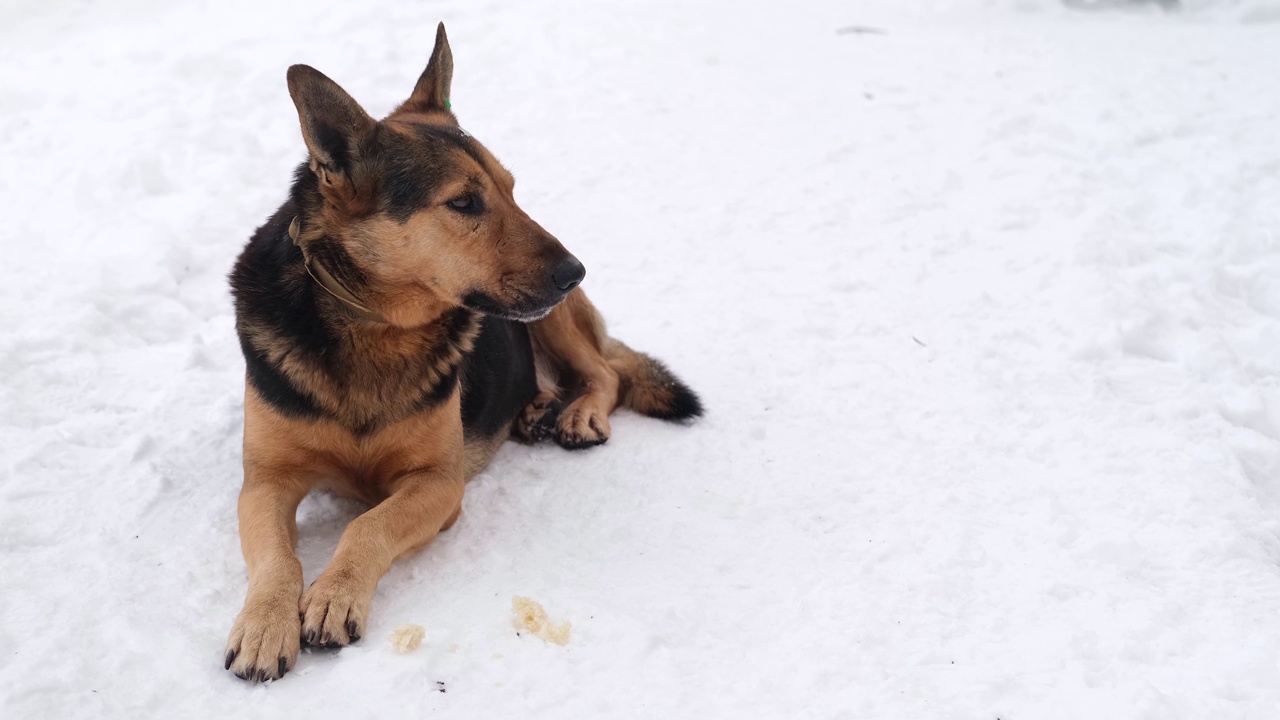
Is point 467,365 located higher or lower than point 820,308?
higher

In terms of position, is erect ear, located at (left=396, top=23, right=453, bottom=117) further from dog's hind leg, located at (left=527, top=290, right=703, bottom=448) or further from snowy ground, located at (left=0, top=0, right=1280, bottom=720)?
snowy ground, located at (left=0, top=0, right=1280, bottom=720)

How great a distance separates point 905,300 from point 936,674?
3.77m

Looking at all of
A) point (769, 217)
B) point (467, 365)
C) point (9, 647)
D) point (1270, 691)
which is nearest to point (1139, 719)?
point (1270, 691)

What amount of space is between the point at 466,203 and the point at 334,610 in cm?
161

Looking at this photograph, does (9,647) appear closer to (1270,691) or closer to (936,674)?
(936,674)

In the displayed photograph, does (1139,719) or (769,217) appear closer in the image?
(1139,719)

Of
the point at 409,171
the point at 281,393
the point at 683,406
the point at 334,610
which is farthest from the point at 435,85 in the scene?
the point at 334,610

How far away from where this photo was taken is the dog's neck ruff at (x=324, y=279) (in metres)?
3.96

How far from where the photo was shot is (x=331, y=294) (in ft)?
13.1

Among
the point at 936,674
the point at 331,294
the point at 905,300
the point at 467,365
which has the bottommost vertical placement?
the point at 905,300

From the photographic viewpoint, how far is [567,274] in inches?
157

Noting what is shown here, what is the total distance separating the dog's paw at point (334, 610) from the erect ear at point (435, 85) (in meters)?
2.19

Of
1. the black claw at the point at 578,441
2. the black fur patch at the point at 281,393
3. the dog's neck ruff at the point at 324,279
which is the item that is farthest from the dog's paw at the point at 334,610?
the black claw at the point at 578,441

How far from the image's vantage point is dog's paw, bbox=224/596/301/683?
3.31 metres
